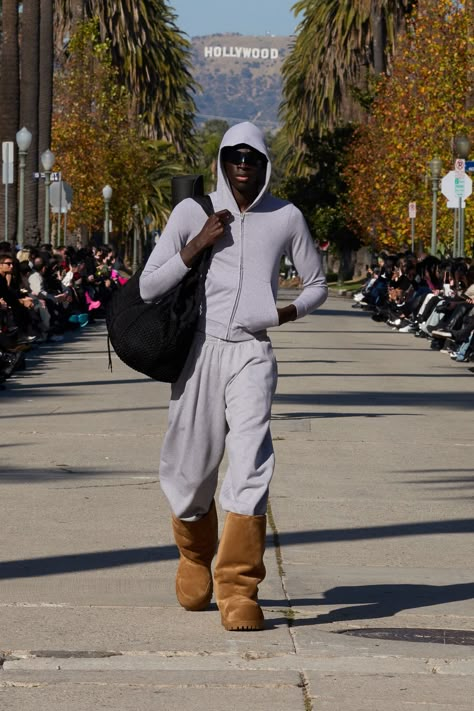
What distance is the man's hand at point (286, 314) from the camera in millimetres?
7314

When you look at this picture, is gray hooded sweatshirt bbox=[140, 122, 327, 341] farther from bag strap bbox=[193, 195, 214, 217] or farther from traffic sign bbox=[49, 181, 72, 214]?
traffic sign bbox=[49, 181, 72, 214]

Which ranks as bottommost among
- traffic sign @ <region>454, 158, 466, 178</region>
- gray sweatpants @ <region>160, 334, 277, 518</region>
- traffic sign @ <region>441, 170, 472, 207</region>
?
gray sweatpants @ <region>160, 334, 277, 518</region>

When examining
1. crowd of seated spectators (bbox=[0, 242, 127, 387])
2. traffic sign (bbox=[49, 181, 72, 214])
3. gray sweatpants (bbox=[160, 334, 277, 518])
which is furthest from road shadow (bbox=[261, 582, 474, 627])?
traffic sign (bbox=[49, 181, 72, 214])

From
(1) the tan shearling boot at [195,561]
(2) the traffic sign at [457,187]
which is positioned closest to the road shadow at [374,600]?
(1) the tan shearling boot at [195,561]

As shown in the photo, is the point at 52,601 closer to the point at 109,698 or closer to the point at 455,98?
the point at 109,698

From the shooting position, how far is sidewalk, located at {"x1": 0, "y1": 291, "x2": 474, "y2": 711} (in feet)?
20.2

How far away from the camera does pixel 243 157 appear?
23.8 feet

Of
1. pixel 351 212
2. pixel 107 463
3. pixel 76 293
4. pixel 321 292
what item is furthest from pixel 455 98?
pixel 321 292

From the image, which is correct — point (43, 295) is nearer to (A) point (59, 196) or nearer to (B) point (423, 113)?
(A) point (59, 196)

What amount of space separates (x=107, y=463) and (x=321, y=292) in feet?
17.4

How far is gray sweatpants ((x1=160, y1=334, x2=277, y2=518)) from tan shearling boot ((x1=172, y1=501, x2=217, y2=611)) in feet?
0.21

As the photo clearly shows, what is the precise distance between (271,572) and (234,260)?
1.79m

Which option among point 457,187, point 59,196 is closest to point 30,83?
point 59,196

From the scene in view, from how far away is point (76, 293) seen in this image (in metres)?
36.0
